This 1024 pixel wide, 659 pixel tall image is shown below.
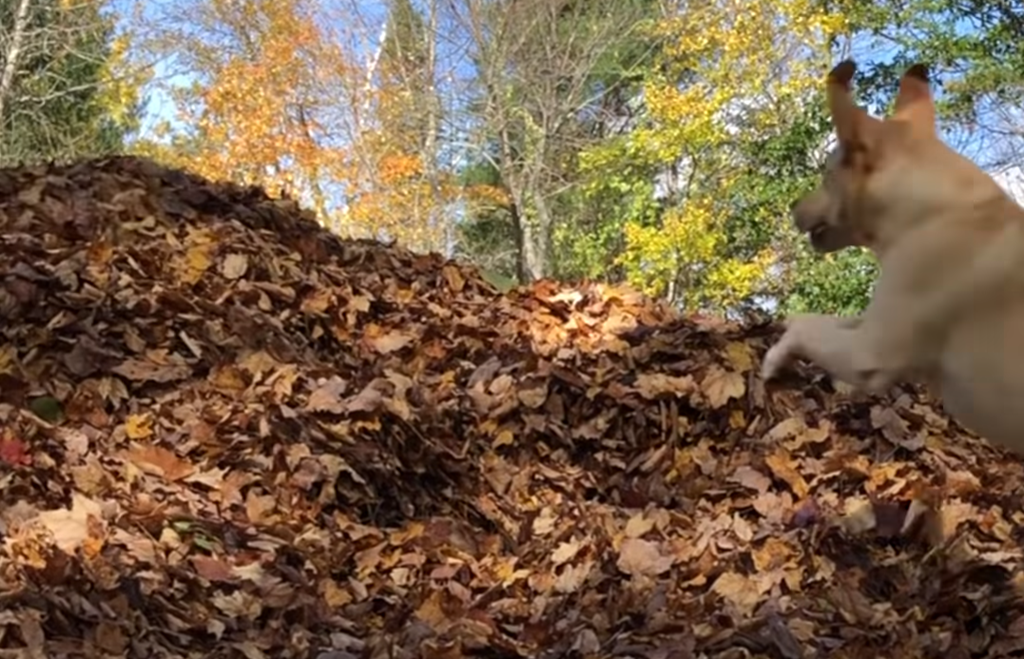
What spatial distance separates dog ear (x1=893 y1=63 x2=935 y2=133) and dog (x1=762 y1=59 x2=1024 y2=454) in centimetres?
1

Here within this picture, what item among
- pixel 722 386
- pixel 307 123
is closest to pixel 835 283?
pixel 722 386

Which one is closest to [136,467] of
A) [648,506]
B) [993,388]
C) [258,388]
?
[258,388]

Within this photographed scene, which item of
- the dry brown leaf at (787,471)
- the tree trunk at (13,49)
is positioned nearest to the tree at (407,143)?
the tree trunk at (13,49)

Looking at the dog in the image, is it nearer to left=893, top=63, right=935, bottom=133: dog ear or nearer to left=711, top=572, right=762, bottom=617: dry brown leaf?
left=893, top=63, right=935, bottom=133: dog ear

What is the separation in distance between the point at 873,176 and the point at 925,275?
0.26 metres

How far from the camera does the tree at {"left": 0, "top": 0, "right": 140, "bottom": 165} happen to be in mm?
17859

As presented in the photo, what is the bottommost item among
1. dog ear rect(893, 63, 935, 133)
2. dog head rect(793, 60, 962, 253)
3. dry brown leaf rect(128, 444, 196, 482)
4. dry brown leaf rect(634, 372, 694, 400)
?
dry brown leaf rect(128, 444, 196, 482)

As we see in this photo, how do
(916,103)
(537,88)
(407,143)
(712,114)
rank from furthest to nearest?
1. (407,143)
2. (537,88)
3. (712,114)
4. (916,103)

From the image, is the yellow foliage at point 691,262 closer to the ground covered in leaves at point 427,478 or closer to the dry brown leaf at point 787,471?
the ground covered in leaves at point 427,478

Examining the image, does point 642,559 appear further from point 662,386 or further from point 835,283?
point 835,283

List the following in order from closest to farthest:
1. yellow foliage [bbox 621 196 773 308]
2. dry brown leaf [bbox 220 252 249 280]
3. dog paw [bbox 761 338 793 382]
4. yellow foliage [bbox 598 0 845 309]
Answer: dog paw [bbox 761 338 793 382] → dry brown leaf [bbox 220 252 249 280] → yellow foliage [bbox 598 0 845 309] → yellow foliage [bbox 621 196 773 308]

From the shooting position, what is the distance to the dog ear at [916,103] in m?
2.73

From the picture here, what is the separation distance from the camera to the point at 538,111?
18.6 meters

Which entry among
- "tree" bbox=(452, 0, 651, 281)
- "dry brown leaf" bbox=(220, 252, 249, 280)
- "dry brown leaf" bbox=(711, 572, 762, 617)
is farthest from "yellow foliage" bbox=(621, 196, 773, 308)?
"dry brown leaf" bbox=(711, 572, 762, 617)
